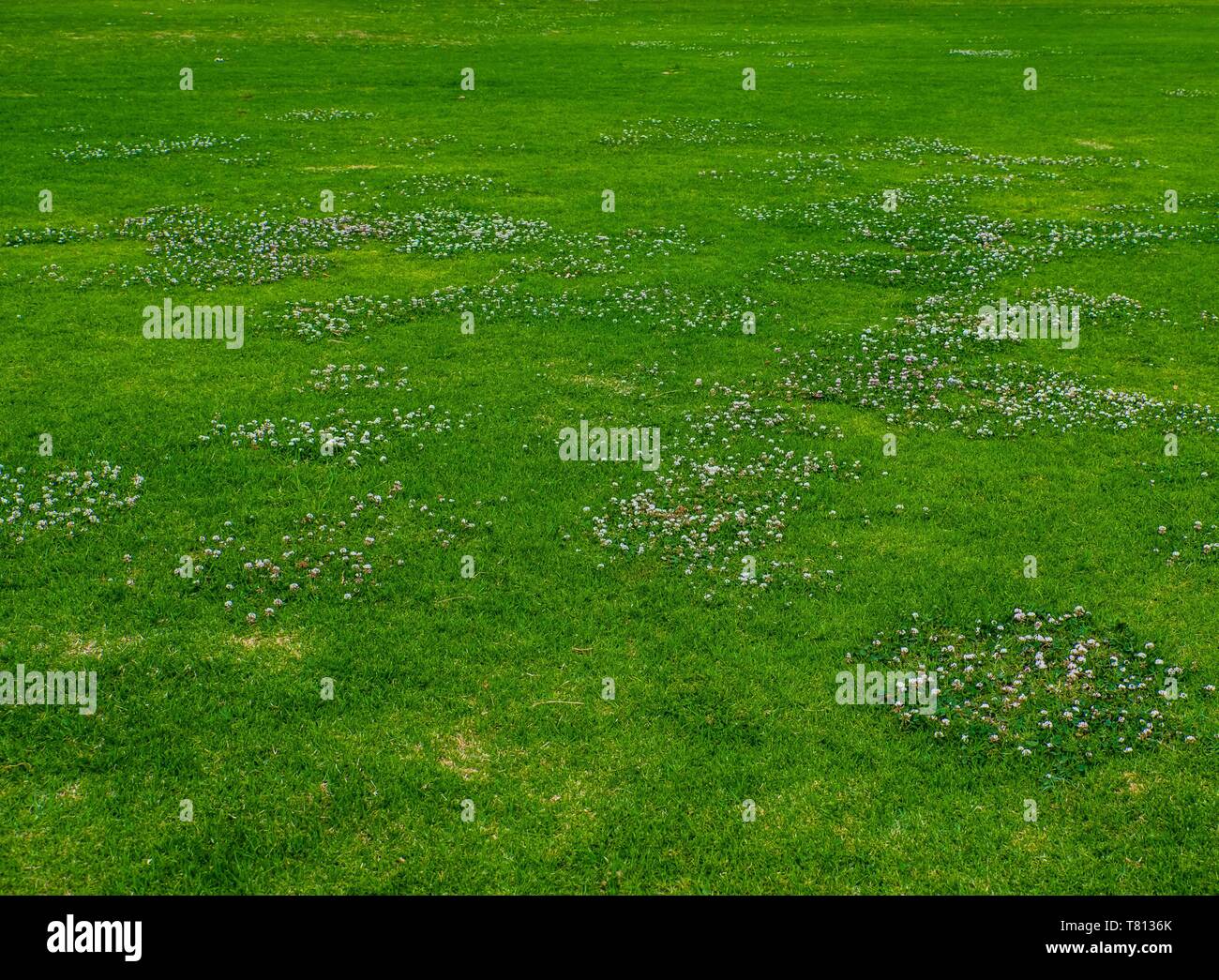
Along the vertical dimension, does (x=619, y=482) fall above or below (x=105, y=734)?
above

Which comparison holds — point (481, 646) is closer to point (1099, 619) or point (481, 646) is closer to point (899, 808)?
point (899, 808)

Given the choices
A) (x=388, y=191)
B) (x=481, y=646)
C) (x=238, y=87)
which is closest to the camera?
(x=481, y=646)

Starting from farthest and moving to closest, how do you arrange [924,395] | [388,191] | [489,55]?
[489,55] → [388,191] → [924,395]

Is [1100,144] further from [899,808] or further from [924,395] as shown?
[899,808]

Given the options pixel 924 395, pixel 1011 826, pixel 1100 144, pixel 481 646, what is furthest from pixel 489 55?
pixel 1011 826

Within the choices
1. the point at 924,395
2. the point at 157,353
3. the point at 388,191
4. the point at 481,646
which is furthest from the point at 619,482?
the point at 388,191

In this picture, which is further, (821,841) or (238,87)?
(238,87)

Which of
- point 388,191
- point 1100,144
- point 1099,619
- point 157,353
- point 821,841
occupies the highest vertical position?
point 1100,144
